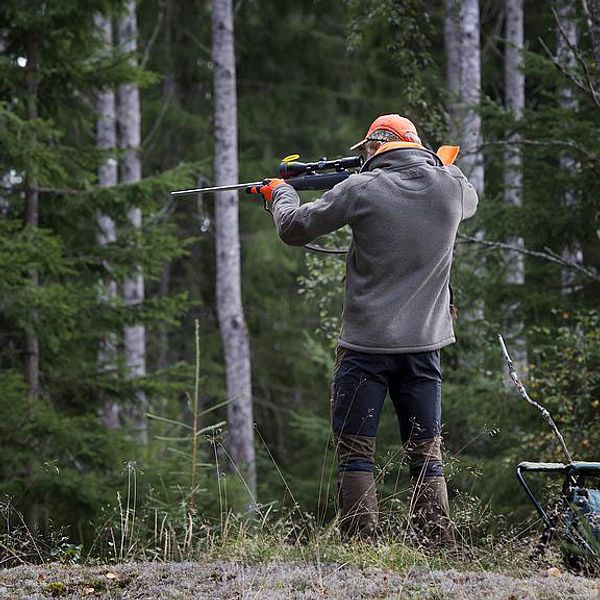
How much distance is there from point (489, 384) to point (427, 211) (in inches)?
212

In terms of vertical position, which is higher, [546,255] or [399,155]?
[399,155]

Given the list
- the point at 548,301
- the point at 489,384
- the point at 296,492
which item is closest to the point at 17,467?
the point at 489,384

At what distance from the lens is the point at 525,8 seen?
18328 millimetres

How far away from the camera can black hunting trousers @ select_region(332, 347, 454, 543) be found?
188 inches

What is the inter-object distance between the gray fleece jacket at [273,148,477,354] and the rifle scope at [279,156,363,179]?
1.44ft

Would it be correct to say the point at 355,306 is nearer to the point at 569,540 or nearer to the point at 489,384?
the point at 569,540

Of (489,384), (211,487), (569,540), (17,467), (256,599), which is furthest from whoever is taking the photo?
(211,487)

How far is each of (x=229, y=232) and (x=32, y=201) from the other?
4.77 m

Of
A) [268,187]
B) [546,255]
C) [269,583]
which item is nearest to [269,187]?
[268,187]

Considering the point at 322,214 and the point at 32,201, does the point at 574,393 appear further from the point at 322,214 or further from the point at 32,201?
the point at 32,201

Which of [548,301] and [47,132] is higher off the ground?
[47,132]

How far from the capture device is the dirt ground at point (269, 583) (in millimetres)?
3748

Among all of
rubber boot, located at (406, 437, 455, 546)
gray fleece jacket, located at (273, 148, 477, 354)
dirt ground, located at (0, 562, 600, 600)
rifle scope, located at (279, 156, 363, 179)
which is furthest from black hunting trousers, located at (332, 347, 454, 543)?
rifle scope, located at (279, 156, 363, 179)

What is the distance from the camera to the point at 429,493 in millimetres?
4832
